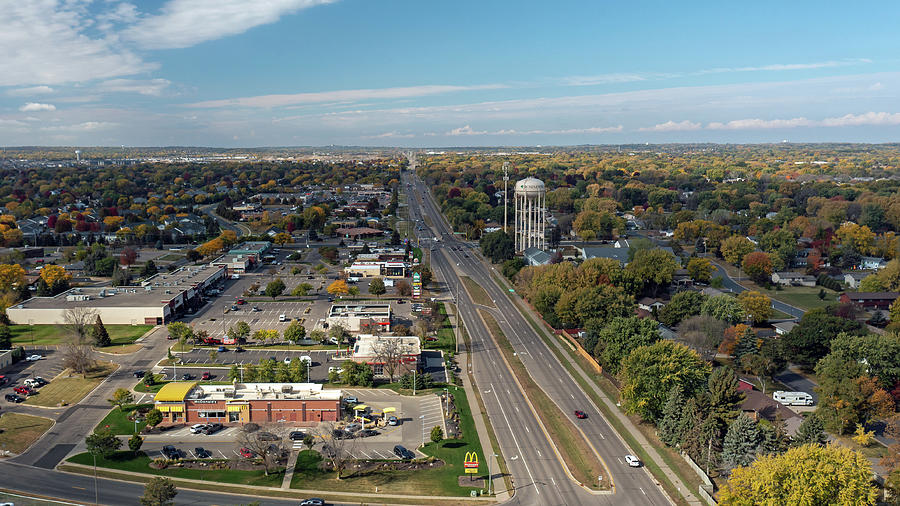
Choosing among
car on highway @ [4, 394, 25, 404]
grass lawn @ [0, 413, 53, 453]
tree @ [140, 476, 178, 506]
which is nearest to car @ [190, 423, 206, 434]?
grass lawn @ [0, 413, 53, 453]

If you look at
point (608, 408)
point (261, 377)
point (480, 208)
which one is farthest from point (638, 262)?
point (480, 208)

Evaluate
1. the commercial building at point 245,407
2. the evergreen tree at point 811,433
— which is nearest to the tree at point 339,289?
the commercial building at point 245,407

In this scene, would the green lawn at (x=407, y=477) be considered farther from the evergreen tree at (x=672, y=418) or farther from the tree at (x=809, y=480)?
the tree at (x=809, y=480)

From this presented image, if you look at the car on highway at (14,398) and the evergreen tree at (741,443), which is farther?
the car on highway at (14,398)

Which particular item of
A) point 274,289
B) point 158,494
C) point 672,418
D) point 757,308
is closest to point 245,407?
point 158,494

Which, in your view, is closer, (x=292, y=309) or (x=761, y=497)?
(x=761, y=497)

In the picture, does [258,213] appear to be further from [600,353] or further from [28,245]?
[600,353]

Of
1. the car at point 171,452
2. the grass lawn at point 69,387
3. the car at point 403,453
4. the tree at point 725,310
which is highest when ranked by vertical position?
the tree at point 725,310
